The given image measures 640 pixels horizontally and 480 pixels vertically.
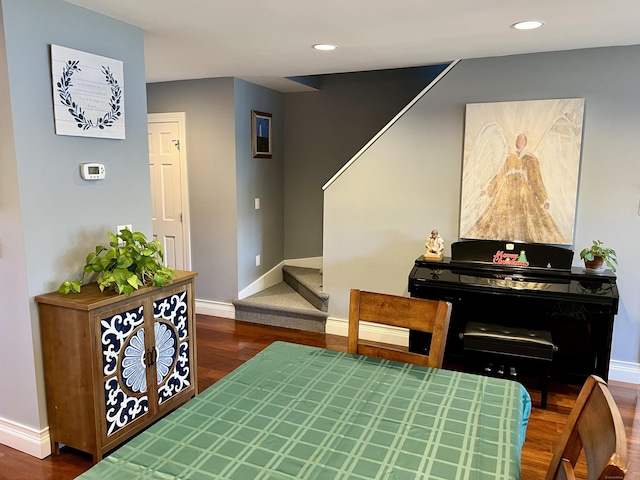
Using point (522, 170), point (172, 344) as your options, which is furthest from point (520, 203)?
point (172, 344)

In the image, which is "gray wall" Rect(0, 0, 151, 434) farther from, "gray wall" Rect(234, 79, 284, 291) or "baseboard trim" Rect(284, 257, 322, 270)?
"baseboard trim" Rect(284, 257, 322, 270)

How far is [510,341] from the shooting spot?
9.39ft

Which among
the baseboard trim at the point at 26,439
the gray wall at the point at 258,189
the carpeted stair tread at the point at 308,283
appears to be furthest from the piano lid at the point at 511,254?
the baseboard trim at the point at 26,439

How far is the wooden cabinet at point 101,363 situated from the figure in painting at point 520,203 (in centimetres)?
235

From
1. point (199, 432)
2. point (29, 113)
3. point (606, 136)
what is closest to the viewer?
point (199, 432)

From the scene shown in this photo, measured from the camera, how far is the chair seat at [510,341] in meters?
2.81

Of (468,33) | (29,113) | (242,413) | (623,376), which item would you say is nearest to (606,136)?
(468,33)

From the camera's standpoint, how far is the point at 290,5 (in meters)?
2.28

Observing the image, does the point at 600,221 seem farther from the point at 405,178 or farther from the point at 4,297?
the point at 4,297

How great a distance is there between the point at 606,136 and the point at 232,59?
107 inches

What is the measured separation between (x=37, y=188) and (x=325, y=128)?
3.29 m

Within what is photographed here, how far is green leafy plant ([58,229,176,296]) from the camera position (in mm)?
2273

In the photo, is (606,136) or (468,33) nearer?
(468,33)

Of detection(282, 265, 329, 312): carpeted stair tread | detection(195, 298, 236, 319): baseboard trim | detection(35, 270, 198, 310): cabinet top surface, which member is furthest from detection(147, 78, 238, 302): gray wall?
detection(35, 270, 198, 310): cabinet top surface
